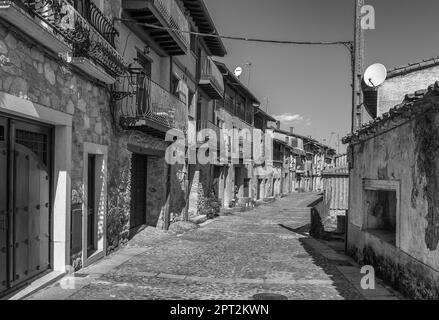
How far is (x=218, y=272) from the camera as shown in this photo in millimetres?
8258

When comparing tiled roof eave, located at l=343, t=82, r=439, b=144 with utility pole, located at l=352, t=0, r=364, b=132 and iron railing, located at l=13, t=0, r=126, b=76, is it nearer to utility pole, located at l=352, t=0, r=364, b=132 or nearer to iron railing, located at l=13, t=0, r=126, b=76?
utility pole, located at l=352, t=0, r=364, b=132

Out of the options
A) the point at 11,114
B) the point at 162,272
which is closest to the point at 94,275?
the point at 162,272

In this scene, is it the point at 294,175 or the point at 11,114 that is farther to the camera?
the point at 294,175

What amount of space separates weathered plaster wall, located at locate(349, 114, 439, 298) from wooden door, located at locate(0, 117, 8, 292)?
19.1ft

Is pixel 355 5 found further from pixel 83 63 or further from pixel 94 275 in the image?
pixel 94 275

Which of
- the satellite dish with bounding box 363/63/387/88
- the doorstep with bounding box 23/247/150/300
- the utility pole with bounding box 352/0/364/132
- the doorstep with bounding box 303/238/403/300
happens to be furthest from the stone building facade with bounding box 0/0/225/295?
the satellite dish with bounding box 363/63/387/88

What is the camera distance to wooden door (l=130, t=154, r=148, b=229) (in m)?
12.4

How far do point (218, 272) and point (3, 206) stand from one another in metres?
4.24

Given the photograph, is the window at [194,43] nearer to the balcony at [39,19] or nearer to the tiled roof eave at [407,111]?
the tiled roof eave at [407,111]

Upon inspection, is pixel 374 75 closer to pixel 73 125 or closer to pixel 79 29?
pixel 79 29

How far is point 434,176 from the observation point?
5.74 meters

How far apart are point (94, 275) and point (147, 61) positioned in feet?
22.8

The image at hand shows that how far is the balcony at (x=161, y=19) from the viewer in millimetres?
10266

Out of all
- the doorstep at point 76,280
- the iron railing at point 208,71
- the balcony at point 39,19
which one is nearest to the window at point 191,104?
the iron railing at point 208,71
